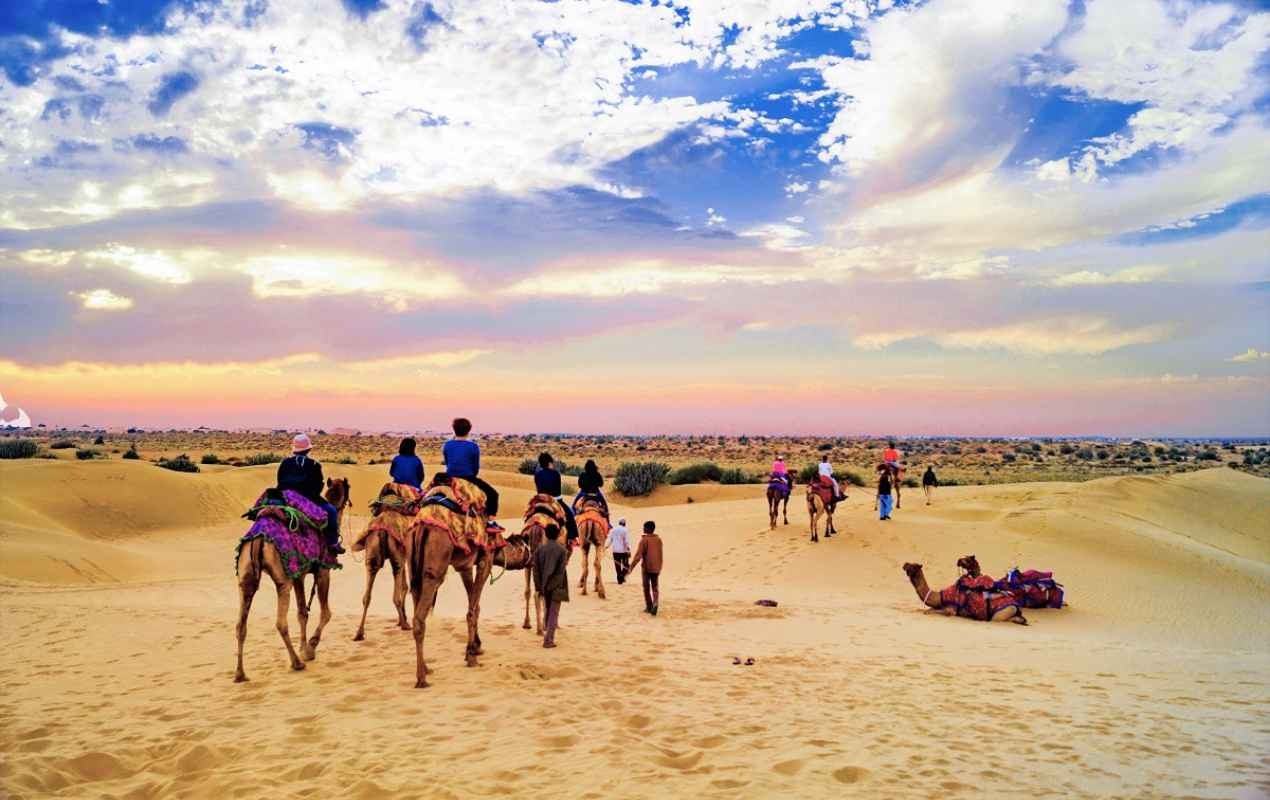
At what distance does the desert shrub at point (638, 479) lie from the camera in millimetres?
43656

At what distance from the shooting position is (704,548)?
25969mm

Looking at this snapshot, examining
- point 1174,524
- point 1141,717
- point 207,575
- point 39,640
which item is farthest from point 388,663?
point 1174,524

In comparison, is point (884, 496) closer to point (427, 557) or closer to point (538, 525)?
point (538, 525)

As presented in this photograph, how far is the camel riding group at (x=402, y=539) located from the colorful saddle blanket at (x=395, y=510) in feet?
0.05

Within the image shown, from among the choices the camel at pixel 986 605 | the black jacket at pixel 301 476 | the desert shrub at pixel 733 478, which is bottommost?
the camel at pixel 986 605

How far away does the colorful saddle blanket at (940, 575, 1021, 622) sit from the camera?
16.7m

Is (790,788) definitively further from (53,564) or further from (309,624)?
(53,564)

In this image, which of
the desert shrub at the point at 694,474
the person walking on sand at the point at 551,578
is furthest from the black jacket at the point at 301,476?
the desert shrub at the point at 694,474

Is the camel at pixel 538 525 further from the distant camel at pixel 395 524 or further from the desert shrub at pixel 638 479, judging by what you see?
the desert shrub at pixel 638 479

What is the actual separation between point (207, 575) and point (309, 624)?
474 inches

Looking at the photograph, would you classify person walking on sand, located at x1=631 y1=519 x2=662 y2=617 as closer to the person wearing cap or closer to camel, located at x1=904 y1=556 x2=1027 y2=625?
camel, located at x1=904 y1=556 x2=1027 y2=625

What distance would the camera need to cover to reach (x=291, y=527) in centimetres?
1056

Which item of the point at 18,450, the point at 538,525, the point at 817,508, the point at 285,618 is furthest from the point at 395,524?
the point at 18,450

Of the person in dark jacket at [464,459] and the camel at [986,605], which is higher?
the person in dark jacket at [464,459]
